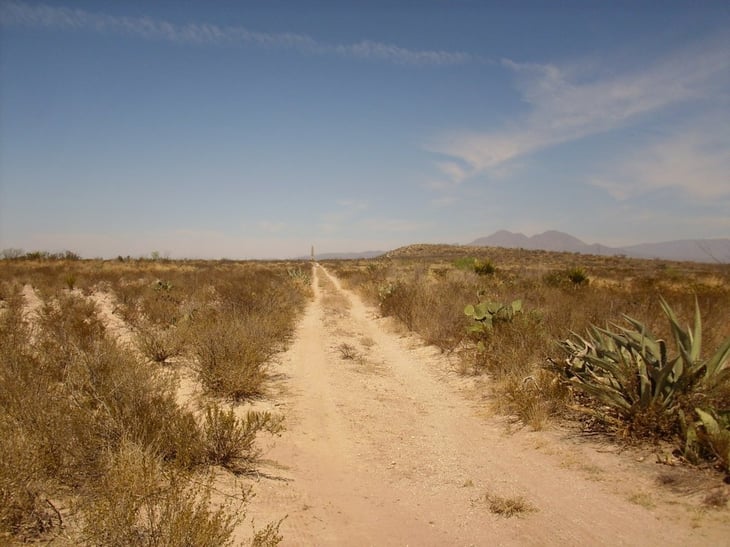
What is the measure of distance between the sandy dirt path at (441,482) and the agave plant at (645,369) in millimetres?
622

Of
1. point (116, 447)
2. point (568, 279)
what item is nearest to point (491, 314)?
point (116, 447)

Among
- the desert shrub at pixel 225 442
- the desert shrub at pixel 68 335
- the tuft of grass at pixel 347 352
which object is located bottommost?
the tuft of grass at pixel 347 352

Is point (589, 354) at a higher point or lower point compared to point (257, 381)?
higher

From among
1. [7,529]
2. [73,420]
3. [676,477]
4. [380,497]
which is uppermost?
[73,420]

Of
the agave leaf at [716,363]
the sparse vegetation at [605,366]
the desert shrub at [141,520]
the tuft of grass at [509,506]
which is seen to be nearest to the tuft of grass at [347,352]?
the sparse vegetation at [605,366]

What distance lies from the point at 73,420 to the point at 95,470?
1.70ft

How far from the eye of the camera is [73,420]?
3.30 meters

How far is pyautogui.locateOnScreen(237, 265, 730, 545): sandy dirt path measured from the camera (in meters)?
3.02

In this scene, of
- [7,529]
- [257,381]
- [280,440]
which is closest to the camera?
[7,529]

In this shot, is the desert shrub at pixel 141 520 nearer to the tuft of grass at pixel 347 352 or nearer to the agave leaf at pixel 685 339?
the agave leaf at pixel 685 339

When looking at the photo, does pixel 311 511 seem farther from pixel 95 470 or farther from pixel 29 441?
pixel 29 441

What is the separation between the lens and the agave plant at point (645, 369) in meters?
4.02

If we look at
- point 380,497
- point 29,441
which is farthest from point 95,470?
point 380,497

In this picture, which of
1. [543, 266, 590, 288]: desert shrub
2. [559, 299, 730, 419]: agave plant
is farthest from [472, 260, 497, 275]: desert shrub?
[559, 299, 730, 419]: agave plant
